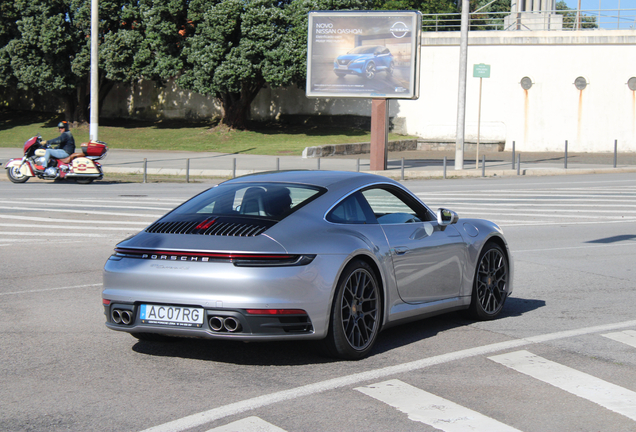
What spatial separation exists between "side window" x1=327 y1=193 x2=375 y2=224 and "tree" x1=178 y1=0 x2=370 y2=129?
1660 inches

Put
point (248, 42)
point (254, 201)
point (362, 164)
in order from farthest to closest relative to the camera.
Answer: point (248, 42)
point (362, 164)
point (254, 201)

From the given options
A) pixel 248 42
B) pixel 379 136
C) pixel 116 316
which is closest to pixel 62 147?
pixel 379 136

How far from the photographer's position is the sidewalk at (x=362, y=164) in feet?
102

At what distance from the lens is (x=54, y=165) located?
24.1 meters

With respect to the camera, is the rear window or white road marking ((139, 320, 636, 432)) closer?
white road marking ((139, 320, 636, 432))

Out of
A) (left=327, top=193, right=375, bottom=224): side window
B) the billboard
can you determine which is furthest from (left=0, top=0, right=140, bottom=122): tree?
(left=327, top=193, right=375, bottom=224): side window

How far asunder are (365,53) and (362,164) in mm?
5510

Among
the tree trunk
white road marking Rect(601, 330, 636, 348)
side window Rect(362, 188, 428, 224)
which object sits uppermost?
the tree trunk

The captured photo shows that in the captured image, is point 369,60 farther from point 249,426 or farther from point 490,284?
point 249,426

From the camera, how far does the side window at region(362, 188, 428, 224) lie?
21.7 ft

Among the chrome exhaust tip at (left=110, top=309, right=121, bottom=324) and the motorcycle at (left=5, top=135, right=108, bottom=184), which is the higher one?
the motorcycle at (left=5, top=135, right=108, bottom=184)

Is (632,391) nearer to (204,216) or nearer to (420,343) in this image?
(420,343)

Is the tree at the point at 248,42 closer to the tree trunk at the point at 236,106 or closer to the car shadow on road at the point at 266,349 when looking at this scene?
the tree trunk at the point at 236,106

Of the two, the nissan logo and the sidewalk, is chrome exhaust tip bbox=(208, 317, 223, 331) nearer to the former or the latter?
the sidewalk
